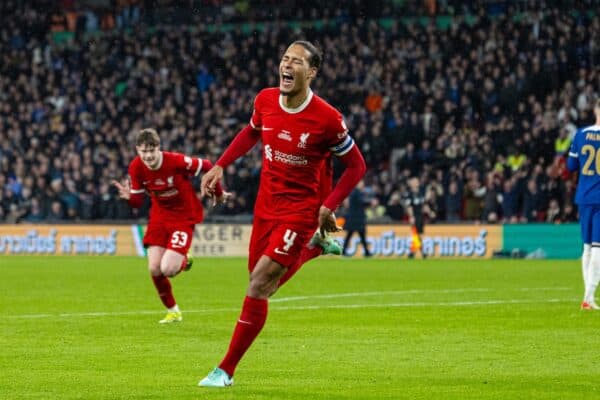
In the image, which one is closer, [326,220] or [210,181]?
[326,220]

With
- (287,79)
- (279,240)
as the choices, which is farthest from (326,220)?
(287,79)

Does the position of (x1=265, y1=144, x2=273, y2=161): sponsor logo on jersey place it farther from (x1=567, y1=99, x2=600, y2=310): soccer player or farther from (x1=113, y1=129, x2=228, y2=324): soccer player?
(x1=567, y1=99, x2=600, y2=310): soccer player

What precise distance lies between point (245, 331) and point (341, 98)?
101ft

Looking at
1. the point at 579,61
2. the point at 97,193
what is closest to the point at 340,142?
the point at 579,61

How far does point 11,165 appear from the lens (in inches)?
1636

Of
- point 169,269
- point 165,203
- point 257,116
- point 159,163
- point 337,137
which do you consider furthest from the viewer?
point 165,203

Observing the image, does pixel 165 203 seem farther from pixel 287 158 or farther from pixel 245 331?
pixel 245 331

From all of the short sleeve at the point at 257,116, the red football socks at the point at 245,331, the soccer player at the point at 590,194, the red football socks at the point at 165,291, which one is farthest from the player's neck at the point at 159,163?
the red football socks at the point at 245,331

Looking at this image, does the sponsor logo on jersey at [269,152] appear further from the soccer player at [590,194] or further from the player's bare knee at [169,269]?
the soccer player at [590,194]

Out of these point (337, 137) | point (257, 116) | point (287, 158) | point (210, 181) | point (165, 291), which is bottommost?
point (165, 291)

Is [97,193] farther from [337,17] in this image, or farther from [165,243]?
[165,243]

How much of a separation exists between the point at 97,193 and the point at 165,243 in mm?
24239

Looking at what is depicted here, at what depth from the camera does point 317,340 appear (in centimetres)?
1266

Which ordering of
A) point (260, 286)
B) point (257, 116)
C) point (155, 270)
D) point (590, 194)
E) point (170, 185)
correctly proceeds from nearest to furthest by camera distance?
point (260, 286) → point (257, 116) → point (155, 270) → point (170, 185) → point (590, 194)
